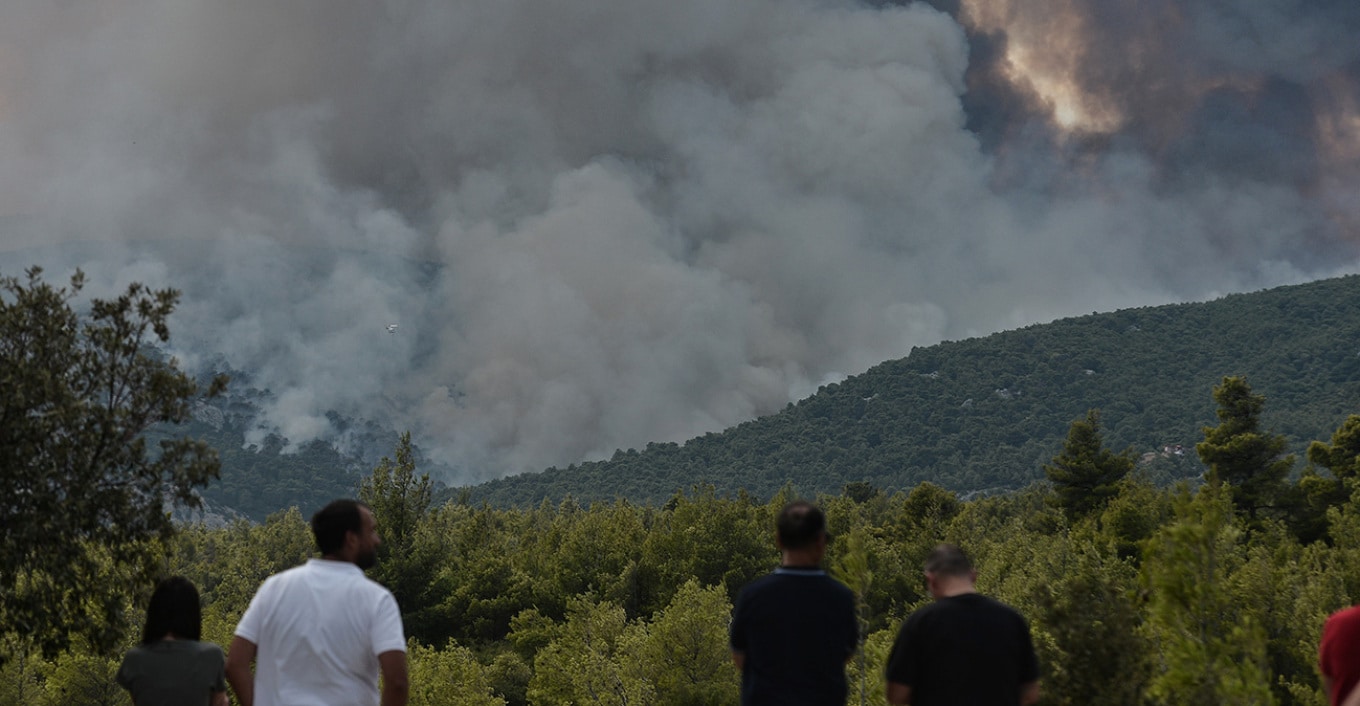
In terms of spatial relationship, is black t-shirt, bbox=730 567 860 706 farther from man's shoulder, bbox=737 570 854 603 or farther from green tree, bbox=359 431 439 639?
green tree, bbox=359 431 439 639

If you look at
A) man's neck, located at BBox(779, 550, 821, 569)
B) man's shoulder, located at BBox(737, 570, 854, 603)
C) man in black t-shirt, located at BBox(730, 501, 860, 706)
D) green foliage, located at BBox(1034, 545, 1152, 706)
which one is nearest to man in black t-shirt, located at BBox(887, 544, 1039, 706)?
man in black t-shirt, located at BBox(730, 501, 860, 706)

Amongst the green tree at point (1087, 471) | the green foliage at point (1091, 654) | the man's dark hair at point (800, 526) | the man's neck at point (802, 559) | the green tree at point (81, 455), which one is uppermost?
the green tree at point (1087, 471)

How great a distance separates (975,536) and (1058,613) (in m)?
61.1

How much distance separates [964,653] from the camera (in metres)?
5.43

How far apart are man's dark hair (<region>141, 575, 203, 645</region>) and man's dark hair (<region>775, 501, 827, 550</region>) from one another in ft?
12.2

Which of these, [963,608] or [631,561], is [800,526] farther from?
[631,561]

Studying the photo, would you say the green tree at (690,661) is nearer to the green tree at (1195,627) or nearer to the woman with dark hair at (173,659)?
the green tree at (1195,627)

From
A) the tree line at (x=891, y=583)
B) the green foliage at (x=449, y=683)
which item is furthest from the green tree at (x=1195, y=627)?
the green foliage at (x=449, y=683)

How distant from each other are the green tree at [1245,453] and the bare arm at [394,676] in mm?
54918

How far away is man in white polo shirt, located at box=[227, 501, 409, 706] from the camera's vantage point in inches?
215

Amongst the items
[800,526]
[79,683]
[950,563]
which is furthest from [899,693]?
[79,683]

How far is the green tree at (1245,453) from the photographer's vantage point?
2121 inches

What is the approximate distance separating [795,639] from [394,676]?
7.10ft

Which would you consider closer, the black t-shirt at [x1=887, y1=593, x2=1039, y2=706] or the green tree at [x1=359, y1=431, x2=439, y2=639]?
the black t-shirt at [x1=887, y1=593, x2=1039, y2=706]
